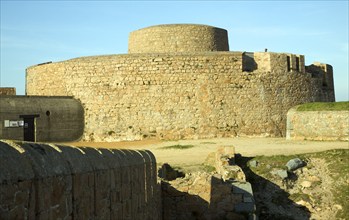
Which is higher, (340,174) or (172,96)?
(172,96)

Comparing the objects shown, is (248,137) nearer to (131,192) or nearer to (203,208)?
(203,208)

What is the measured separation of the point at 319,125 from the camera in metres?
19.8

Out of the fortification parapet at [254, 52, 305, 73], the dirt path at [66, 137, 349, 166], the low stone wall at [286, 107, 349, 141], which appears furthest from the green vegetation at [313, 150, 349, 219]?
the fortification parapet at [254, 52, 305, 73]

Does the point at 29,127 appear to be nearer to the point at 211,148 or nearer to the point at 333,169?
the point at 211,148

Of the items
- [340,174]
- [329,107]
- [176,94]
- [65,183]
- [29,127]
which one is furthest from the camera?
[176,94]

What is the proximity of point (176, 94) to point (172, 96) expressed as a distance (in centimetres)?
22

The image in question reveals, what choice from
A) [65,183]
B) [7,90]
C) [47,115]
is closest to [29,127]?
[47,115]

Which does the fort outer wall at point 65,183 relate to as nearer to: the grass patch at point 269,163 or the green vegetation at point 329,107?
the grass patch at point 269,163

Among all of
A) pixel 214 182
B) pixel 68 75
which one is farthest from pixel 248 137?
pixel 214 182

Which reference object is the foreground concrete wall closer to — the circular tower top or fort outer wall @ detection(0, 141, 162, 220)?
the circular tower top

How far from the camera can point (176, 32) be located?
25.7 m

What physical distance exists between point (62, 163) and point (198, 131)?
60.8ft

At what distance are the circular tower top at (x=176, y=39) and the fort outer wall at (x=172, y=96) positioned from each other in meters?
3.58

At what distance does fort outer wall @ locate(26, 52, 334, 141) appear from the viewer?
853 inches
